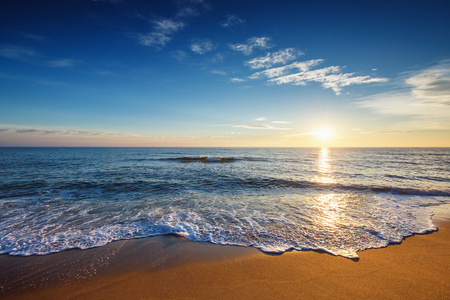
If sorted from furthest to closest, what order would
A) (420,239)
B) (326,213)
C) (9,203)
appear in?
(9,203)
(326,213)
(420,239)

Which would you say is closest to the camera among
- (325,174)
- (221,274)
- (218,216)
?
(221,274)

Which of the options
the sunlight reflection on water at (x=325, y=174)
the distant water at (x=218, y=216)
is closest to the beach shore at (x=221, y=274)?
the distant water at (x=218, y=216)

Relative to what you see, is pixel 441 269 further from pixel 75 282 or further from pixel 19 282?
pixel 19 282

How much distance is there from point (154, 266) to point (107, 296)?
109 centimetres

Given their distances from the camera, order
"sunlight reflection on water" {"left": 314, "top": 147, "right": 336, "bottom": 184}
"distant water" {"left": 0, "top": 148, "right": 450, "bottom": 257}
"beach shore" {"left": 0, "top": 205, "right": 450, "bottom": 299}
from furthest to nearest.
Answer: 1. "sunlight reflection on water" {"left": 314, "top": 147, "right": 336, "bottom": 184}
2. "distant water" {"left": 0, "top": 148, "right": 450, "bottom": 257}
3. "beach shore" {"left": 0, "top": 205, "right": 450, "bottom": 299}

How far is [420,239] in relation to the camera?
5922 mm

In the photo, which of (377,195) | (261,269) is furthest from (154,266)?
(377,195)

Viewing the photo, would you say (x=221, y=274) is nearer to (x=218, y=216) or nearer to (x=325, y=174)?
(x=218, y=216)

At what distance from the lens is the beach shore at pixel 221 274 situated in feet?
11.7

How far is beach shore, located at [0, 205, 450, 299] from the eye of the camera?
356 cm

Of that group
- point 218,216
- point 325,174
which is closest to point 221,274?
point 218,216

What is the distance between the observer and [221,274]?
4.15 m

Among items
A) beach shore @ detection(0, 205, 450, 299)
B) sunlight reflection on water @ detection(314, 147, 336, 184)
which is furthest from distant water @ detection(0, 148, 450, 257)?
sunlight reflection on water @ detection(314, 147, 336, 184)

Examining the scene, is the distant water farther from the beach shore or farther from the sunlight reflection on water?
the sunlight reflection on water
